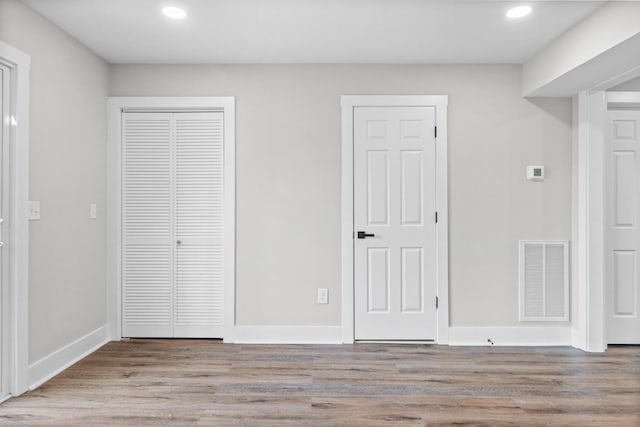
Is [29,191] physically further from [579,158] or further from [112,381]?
[579,158]

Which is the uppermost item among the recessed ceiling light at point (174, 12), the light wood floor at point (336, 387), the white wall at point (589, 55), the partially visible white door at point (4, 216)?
the recessed ceiling light at point (174, 12)

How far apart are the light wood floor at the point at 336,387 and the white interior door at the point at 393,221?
250 mm

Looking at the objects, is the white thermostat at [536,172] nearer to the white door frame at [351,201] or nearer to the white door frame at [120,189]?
the white door frame at [351,201]

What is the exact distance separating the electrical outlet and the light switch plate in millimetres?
2216

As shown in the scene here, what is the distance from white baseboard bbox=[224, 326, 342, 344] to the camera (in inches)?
151

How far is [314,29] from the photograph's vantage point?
3.12 metres

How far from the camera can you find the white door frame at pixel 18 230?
8.74ft

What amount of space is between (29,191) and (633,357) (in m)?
4.65

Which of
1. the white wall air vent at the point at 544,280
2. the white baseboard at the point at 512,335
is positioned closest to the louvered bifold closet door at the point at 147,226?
the white baseboard at the point at 512,335

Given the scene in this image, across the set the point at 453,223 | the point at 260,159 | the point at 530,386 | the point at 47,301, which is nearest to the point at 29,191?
A: the point at 47,301

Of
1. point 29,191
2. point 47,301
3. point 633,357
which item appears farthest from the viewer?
point 633,357

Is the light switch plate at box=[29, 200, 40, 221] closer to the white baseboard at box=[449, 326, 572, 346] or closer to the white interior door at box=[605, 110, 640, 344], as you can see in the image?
the white baseboard at box=[449, 326, 572, 346]

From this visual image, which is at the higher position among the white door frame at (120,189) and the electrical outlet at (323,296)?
the white door frame at (120,189)

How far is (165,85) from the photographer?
3867 millimetres
